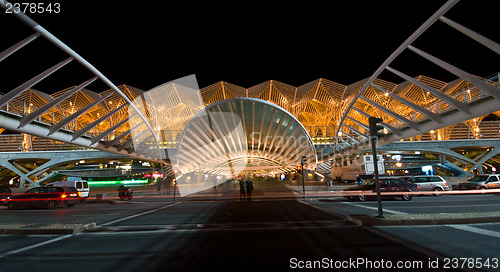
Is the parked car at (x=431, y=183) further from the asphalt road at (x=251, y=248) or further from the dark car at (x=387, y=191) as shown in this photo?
the asphalt road at (x=251, y=248)

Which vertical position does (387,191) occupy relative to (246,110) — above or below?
below

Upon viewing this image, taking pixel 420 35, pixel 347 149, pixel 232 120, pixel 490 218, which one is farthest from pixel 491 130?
pixel 490 218

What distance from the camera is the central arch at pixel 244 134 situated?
3073cm

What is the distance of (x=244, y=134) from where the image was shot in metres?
36.6

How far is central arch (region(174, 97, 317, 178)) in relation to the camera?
1210 inches

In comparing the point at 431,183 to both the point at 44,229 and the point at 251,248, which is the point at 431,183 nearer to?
the point at 251,248

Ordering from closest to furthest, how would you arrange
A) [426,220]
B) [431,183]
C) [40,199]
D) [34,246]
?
[34,246]
[426,220]
[40,199]
[431,183]

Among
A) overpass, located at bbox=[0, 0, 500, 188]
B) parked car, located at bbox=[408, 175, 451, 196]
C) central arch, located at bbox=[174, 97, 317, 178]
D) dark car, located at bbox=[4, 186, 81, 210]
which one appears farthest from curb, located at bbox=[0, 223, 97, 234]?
central arch, located at bbox=[174, 97, 317, 178]

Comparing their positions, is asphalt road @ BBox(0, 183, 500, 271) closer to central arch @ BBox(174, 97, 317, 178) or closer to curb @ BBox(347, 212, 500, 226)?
curb @ BBox(347, 212, 500, 226)

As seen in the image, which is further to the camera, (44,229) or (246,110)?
(246,110)

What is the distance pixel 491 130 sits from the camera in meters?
52.8

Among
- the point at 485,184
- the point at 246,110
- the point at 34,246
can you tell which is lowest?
the point at 485,184

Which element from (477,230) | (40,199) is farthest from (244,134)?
(477,230)

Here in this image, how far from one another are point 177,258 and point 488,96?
1296 cm
